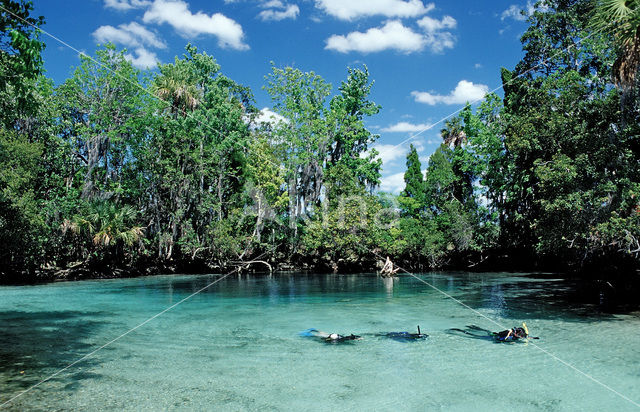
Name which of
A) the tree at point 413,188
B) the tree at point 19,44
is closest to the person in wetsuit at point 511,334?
the tree at point 19,44

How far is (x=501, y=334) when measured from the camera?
1050 centimetres

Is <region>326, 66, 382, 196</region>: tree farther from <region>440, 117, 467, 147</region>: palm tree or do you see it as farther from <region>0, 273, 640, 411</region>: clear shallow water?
<region>0, 273, 640, 411</region>: clear shallow water

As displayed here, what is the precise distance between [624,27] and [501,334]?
7418 mm

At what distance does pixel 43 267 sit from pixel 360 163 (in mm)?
27239

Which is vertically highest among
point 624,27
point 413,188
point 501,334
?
point 413,188

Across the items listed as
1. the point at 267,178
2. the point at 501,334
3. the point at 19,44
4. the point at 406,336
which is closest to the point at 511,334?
the point at 501,334

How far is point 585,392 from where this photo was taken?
23.4 ft

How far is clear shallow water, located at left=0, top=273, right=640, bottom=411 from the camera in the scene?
6.80m

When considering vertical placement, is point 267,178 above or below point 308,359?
above

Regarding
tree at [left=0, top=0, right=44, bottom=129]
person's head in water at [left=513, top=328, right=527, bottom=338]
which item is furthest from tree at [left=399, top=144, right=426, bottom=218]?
tree at [left=0, top=0, right=44, bottom=129]

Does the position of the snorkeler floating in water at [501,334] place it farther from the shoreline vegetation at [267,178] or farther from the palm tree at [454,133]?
the palm tree at [454,133]

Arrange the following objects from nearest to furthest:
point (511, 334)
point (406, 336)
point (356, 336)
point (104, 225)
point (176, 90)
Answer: point (511, 334), point (356, 336), point (406, 336), point (104, 225), point (176, 90)

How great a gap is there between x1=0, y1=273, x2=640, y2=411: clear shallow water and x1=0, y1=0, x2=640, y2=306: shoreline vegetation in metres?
7.09

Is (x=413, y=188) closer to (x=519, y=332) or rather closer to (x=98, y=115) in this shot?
(x=98, y=115)
